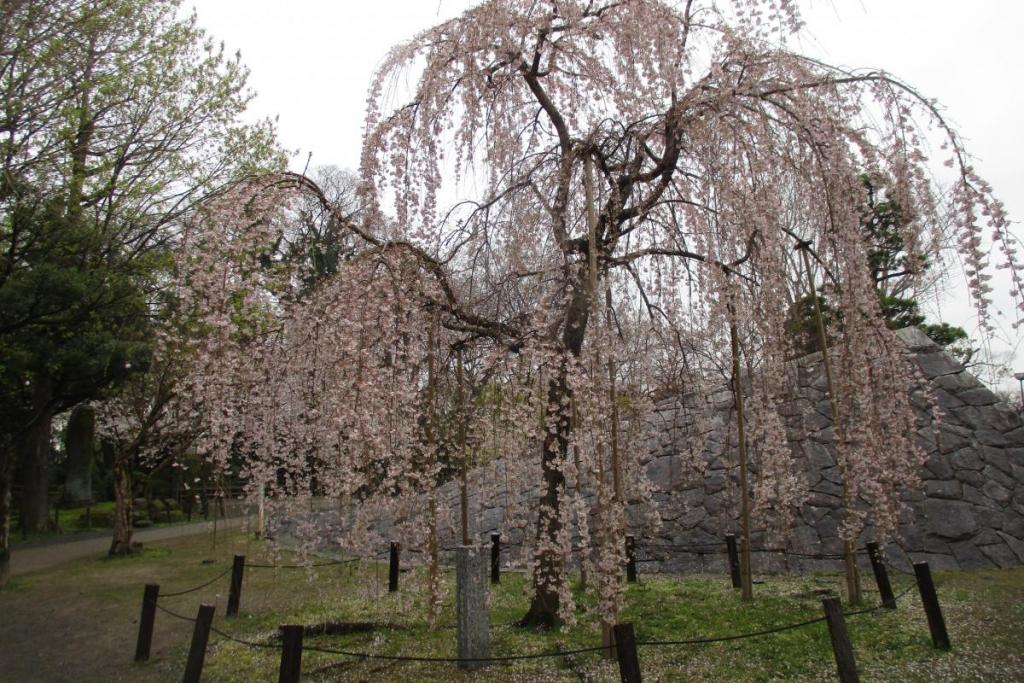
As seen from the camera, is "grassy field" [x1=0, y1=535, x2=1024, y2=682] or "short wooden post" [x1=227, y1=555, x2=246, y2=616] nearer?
"grassy field" [x1=0, y1=535, x2=1024, y2=682]

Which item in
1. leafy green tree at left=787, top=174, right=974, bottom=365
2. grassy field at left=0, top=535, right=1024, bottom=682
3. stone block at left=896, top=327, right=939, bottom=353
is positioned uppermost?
leafy green tree at left=787, top=174, right=974, bottom=365

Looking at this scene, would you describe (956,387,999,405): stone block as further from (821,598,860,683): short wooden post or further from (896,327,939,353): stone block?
(821,598,860,683): short wooden post

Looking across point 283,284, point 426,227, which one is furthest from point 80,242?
point 426,227

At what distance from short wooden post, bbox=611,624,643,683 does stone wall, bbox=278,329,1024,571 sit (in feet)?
9.74

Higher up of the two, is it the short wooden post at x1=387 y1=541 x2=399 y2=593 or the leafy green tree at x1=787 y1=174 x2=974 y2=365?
the leafy green tree at x1=787 y1=174 x2=974 y2=365

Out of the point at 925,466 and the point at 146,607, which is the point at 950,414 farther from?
the point at 146,607

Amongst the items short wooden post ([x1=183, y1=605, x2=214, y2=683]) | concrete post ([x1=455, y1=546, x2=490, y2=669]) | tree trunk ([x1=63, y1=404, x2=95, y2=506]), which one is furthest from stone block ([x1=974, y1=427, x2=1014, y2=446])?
tree trunk ([x1=63, y1=404, x2=95, y2=506])

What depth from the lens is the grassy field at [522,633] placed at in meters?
4.39

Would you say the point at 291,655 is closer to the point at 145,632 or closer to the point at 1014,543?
the point at 145,632

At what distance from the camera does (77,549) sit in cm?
1255

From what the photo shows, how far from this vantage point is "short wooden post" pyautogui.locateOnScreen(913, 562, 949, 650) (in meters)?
4.45

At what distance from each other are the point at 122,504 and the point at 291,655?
9.39 meters

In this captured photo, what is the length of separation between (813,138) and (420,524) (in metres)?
3.75

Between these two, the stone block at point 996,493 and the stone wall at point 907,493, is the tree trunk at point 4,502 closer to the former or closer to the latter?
the stone wall at point 907,493
